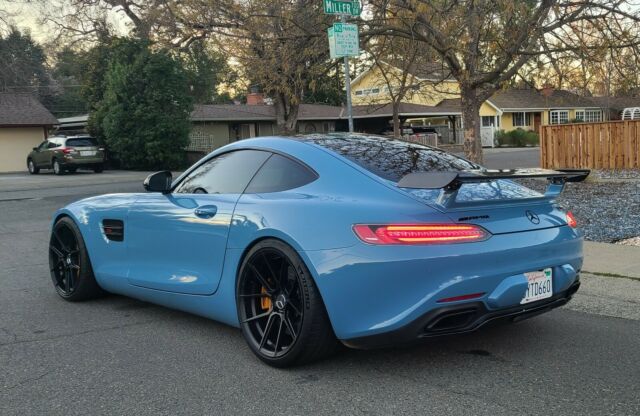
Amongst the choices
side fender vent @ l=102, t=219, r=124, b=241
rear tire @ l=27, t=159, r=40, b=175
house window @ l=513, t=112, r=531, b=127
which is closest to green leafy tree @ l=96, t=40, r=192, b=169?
rear tire @ l=27, t=159, r=40, b=175

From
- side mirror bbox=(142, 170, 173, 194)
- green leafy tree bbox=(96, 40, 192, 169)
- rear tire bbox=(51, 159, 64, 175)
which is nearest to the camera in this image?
side mirror bbox=(142, 170, 173, 194)

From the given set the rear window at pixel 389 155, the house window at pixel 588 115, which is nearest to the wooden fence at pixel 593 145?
the rear window at pixel 389 155

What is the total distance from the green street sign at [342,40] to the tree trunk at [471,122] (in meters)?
6.22

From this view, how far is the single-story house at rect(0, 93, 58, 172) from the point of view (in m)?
34.1

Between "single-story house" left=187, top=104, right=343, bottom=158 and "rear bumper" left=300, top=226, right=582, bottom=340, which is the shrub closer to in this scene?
"single-story house" left=187, top=104, right=343, bottom=158

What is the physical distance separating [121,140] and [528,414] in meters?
27.7

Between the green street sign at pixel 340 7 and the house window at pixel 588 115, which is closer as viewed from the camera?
the green street sign at pixel 340 7

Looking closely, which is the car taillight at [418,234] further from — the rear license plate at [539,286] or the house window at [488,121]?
the house window at [488,121]

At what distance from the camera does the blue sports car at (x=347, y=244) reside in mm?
3506

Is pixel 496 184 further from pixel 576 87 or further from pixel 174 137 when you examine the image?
pixel 174 137

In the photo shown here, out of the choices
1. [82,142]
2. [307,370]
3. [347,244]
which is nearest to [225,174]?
[347,244]

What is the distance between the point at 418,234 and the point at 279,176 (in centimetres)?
125

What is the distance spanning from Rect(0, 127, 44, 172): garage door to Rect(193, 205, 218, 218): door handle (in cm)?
3375

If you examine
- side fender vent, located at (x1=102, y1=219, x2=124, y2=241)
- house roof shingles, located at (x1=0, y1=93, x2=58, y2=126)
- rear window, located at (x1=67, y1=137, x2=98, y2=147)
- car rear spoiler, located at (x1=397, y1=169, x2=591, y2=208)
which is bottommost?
side fender vent, located at (x1=102, y1=219, x2=124, y2=241)
